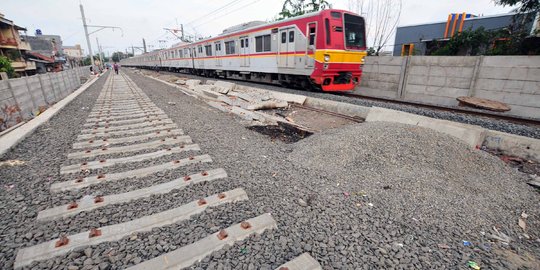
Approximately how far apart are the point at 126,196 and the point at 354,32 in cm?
960

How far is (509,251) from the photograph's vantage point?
2.03m

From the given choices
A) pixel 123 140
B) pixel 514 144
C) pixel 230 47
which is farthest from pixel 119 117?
pixel 230 47

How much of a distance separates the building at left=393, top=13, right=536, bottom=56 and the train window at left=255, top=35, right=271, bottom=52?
12.6m

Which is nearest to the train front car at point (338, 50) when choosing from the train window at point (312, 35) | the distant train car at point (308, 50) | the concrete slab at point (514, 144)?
the distant train car at point (308, 50)

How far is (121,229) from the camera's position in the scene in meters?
2.07

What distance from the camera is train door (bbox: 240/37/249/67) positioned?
13.3m

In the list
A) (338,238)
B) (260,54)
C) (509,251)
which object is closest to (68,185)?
(338,238)

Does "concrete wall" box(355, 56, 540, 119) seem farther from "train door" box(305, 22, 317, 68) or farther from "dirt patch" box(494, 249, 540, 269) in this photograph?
"dirt patch" box(494, 249, 540, 269)

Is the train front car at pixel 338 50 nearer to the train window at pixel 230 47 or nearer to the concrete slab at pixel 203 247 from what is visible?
the train window at pixel 230 47

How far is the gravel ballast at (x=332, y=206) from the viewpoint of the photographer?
6.16ft

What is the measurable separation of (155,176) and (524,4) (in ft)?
53.7

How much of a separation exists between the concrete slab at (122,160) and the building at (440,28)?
64.5ft

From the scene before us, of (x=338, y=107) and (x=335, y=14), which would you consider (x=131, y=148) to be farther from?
(x=335, y=14)

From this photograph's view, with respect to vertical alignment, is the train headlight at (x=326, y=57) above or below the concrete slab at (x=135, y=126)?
above
